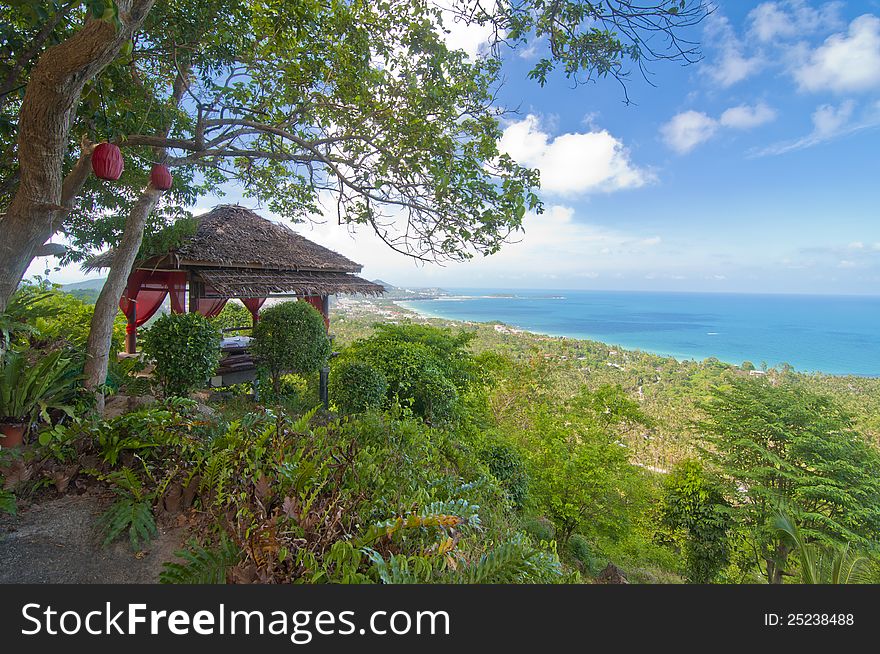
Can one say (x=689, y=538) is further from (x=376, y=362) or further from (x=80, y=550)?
(x=80, y=550)

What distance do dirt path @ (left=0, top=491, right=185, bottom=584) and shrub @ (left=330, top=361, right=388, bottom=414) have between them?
3905 mm

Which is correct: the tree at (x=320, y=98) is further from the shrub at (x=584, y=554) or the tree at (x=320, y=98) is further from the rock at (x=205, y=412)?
the shrub at (x=584, y=554)

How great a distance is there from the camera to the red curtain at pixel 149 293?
7.66m

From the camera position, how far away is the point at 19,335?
4.46m

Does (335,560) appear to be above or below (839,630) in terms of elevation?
above

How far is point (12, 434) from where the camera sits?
3107 mm

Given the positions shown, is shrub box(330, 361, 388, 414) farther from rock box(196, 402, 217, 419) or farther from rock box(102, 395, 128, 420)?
rock box(102, 395, 128, 420)

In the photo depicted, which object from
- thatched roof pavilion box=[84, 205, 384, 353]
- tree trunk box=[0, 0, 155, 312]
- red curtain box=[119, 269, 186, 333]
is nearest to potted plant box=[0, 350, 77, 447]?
tree trunk box=[0, 0, 155, 312]

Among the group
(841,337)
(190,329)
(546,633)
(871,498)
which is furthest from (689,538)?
(841,337)

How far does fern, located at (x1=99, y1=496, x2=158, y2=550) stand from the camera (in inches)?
88.0

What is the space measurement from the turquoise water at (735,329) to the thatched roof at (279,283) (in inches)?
369

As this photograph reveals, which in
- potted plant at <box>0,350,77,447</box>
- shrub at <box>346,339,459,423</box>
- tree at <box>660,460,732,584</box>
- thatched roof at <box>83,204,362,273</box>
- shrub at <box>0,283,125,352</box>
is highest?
thatched roof at <box>83,204,362,273</box>

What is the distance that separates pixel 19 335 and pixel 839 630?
7384 mm

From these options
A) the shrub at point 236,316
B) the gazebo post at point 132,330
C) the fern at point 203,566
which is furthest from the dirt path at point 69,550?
the shrub at point 236,316
